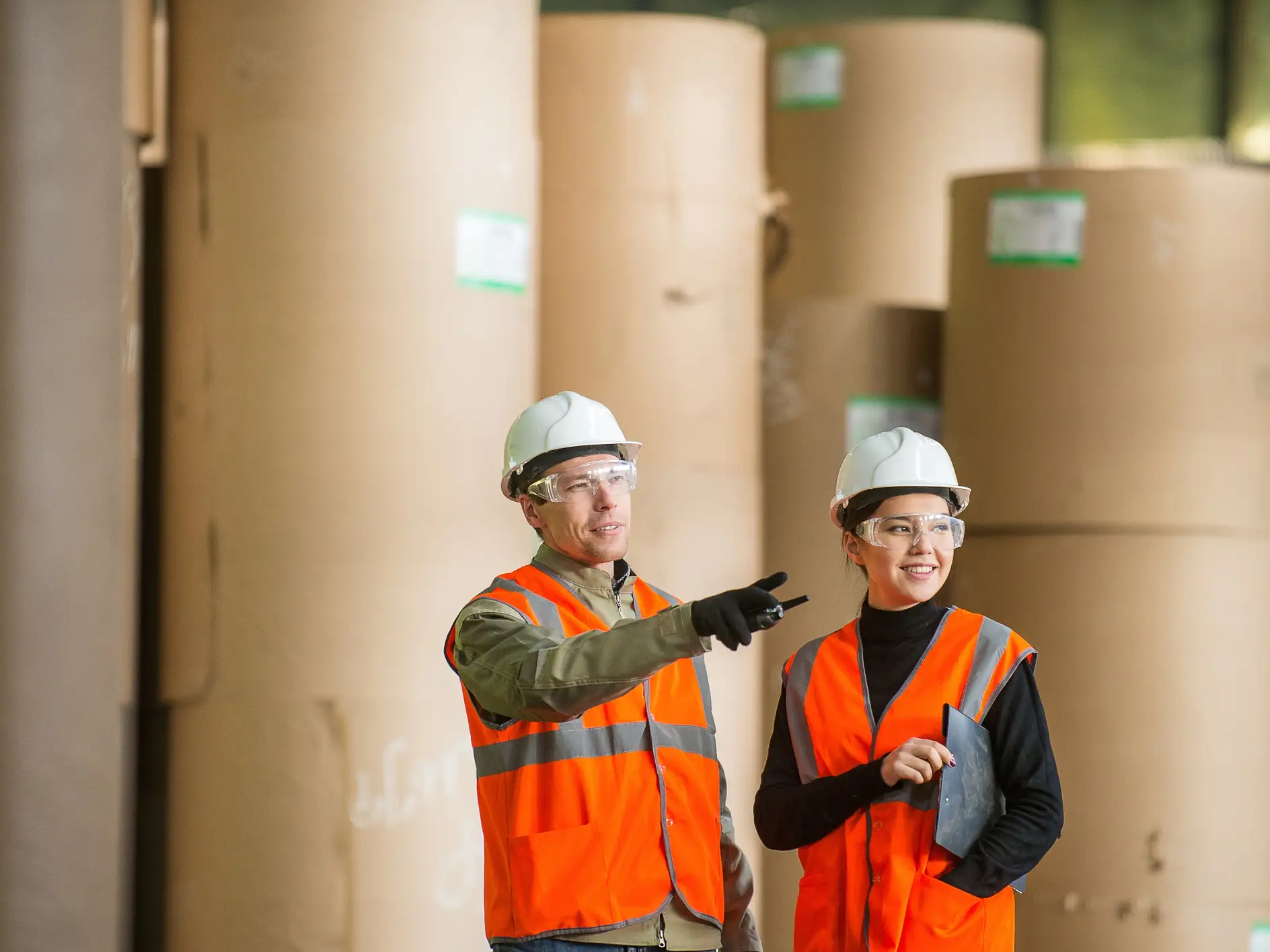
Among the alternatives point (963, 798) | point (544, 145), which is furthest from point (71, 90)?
point (963, 798)

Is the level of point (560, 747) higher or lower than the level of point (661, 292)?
lower

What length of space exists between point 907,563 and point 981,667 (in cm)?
14

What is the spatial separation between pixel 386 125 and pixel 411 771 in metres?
1.07

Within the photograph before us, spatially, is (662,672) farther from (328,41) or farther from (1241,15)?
(1241,15)

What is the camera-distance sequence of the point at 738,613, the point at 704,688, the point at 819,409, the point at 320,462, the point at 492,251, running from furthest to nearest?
the point at 819,409, the point at 492,251, the point at 320,462, the point at 704,688, the point at 738,613

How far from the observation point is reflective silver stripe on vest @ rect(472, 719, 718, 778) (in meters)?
1.91

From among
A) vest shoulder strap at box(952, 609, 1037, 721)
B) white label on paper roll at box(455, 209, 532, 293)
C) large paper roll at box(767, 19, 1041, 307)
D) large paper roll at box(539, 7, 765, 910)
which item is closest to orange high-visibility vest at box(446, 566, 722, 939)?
vest shoulder strap at box(952, 609, 1037, 721)

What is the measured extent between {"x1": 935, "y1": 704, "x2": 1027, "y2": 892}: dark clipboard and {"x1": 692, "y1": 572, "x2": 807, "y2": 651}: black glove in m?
0.31

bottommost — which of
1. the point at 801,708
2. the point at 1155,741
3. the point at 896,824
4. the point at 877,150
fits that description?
the point at 1155,741

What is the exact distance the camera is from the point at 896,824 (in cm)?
191

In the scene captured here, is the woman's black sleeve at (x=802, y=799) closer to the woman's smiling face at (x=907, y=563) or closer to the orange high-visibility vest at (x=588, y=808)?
the orange high-visibility vest at (x=588, y=808)

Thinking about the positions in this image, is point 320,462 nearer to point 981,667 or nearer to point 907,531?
point 907,531

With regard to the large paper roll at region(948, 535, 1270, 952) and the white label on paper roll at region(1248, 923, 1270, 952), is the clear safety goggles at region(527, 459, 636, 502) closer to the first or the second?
the large paper roll at region(948, 535, 1270, 952)

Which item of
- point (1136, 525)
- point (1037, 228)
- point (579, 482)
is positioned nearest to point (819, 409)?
point (1037, 228)
